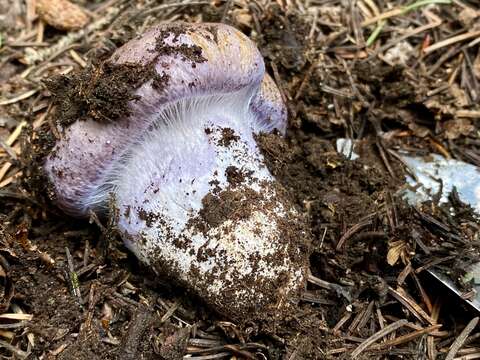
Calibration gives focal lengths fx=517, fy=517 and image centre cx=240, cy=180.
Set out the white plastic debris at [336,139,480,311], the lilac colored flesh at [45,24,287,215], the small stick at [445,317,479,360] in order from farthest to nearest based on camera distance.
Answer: the white plastic debris at [336,139,480,311]
the small stick at [445,317,479,360]
the lilac colored flesh at [45,24,287,215]

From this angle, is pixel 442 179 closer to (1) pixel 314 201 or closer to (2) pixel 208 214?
(1) pixel 314 201

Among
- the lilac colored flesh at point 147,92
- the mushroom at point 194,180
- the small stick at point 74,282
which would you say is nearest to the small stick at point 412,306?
the mushroom at point 194,180

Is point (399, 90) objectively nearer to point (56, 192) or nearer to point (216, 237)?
point (216, 237)

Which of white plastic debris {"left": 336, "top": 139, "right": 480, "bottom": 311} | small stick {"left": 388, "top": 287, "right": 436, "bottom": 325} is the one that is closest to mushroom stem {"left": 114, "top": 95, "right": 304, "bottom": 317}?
small stick {"left": 388, "top": 287, "right": 436, "bottom": 325}

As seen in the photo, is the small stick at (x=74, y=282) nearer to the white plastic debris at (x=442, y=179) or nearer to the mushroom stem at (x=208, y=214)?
the mushroom stem at (x=208, y=214)

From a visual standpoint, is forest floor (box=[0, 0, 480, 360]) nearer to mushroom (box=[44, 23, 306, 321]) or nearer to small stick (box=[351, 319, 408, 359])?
small stick (box=[351, 319, 408, 359])

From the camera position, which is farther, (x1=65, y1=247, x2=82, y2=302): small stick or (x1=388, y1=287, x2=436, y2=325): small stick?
(x1=388, y1=287, x2=436, y2=325): small stick
